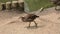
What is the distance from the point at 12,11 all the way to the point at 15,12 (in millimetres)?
182

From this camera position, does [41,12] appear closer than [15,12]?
Yes

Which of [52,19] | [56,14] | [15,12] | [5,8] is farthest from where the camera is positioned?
[5,8]

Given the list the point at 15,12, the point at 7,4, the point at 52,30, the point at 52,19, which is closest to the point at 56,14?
the point at 52,19

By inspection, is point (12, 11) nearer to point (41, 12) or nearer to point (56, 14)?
point (41, 12)

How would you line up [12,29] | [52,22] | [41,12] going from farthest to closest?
[41,12] → [52,22] → [12,29]

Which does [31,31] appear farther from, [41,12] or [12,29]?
[41,12]

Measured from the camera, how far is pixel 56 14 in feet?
17.3

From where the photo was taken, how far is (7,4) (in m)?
7.12

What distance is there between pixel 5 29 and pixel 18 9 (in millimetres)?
2904

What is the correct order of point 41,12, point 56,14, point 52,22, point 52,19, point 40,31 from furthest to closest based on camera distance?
point 41,12
point 56,14
point 52,19
point 52,22
point 40,31

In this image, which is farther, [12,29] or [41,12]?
[41,12]

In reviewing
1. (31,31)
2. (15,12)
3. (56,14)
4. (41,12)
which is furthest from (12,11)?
(31,31)

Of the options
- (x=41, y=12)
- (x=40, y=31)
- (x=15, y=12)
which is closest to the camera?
(x=40, y=31)

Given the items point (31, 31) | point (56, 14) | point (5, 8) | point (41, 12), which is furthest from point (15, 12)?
point (31, 31)
